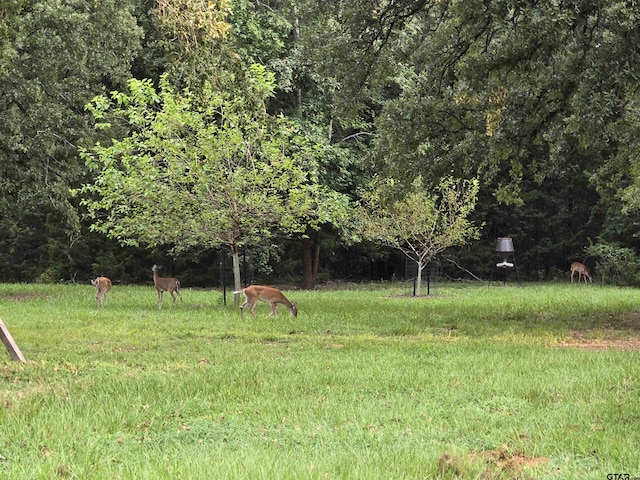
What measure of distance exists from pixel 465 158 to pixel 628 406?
9.38m

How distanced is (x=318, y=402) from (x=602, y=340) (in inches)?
284

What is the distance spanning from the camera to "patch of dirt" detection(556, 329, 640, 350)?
1078cm

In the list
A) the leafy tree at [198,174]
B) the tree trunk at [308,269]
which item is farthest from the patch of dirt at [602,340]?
the tree trunk at [308,269]

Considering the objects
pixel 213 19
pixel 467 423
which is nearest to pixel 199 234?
pixel 213 19

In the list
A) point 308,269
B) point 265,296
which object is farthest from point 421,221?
point 265,296

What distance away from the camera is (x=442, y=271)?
37.4m

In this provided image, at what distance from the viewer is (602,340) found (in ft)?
38.3

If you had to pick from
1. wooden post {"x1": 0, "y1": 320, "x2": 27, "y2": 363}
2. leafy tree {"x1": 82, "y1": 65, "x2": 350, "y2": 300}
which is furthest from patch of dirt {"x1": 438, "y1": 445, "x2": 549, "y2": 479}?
leafy tree {"x1": 82, "y1": 65, "x2": 350, "y2": 300}

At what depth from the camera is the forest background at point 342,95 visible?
11.5 metres

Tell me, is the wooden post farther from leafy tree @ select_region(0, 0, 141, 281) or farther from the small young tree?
the small young tree

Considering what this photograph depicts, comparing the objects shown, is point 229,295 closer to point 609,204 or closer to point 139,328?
point 139,328

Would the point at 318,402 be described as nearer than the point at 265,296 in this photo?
Yes

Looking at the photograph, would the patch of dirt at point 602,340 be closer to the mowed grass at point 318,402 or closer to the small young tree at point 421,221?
the mowed grass at point 318,402

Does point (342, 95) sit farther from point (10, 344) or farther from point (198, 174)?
point (10, 344)
